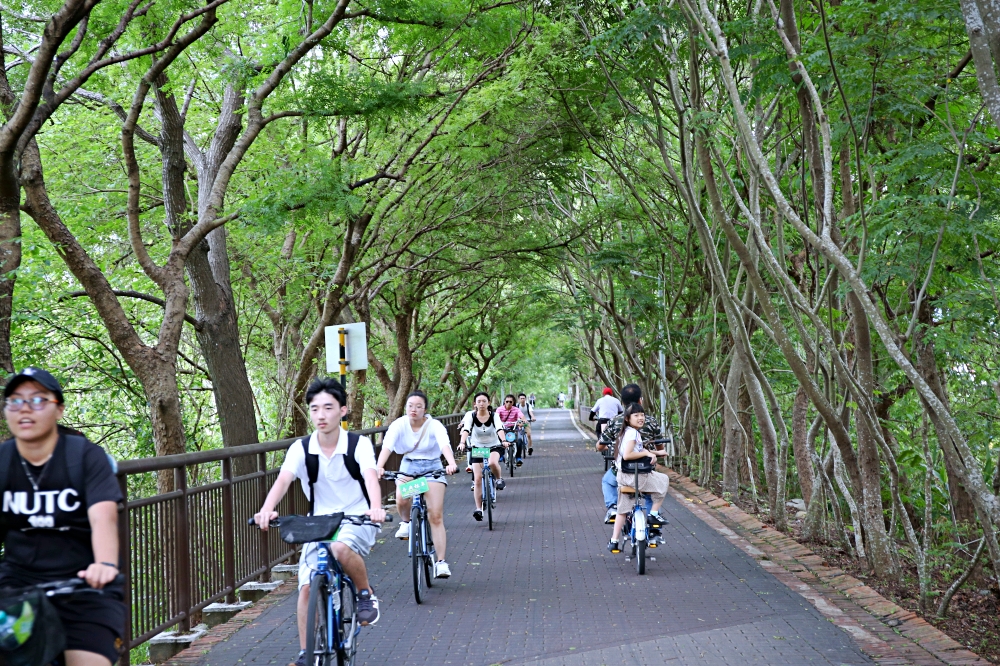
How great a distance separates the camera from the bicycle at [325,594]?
5215 mm

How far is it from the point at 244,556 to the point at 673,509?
8.44 meters

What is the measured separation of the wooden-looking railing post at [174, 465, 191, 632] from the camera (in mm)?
7270

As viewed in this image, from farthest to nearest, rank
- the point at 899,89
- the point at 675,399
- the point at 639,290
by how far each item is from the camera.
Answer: the point at 675,399
the point at 639,290
the point at 899,89

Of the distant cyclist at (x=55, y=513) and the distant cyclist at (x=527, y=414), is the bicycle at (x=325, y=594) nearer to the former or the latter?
the distant cyclist at (x=55, y=513)

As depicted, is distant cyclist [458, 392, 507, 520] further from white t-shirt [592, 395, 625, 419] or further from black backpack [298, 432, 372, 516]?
black backpack [298, 432, 372, 516]

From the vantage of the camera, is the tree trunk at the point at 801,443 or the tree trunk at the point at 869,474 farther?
the tree trunk at the point at 801,443

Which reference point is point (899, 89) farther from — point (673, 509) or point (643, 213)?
point (643, 213)

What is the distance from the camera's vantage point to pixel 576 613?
311 inches

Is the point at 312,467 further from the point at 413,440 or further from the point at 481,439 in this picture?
the point at 481,439

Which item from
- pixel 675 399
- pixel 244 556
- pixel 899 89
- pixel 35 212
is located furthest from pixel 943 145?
pixel 675 399

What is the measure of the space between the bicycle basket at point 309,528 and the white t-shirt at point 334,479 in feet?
1.92

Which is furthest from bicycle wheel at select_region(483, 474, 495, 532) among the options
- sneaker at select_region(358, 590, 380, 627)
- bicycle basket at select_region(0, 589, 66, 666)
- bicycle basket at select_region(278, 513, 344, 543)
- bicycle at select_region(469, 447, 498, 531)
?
bicycle basket at select_region(0, 589, 66, 666)

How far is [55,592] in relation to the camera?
356cm

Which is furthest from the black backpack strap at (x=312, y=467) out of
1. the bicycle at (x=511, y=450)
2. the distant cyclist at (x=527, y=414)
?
the distant cyclist at (x=527, y=414)
